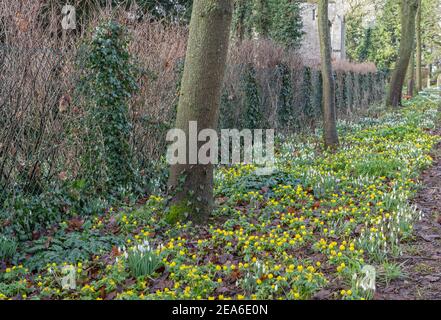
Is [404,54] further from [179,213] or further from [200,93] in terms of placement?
[179,213]

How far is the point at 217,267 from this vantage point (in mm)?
3988

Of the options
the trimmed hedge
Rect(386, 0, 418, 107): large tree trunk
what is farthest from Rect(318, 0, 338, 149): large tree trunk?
Rect(386, 0, 418, 107): large tree trunk

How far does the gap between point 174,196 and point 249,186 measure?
1622 millimetres

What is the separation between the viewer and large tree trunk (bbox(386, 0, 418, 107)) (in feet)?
63.6

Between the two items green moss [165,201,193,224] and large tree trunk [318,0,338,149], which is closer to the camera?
green moss [165,201,193,224]

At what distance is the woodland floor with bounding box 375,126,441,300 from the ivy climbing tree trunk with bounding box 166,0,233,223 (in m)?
2.28

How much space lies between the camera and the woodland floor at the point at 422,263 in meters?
3.78

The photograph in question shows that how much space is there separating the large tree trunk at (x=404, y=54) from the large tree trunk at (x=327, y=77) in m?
10.5

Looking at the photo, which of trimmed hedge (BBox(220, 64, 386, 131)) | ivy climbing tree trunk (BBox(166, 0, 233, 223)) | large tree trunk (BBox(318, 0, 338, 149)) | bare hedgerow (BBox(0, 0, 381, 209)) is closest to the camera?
ivy climbing tree trunk (BBox(166, 0, 233, 223))

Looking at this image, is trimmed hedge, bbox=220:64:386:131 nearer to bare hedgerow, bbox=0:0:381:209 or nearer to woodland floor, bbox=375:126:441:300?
bare hedgerow, bbox=0:0:381:209

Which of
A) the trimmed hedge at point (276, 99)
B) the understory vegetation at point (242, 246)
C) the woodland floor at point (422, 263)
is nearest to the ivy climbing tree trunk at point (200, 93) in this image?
the understory vegetation at point (242, 246)
